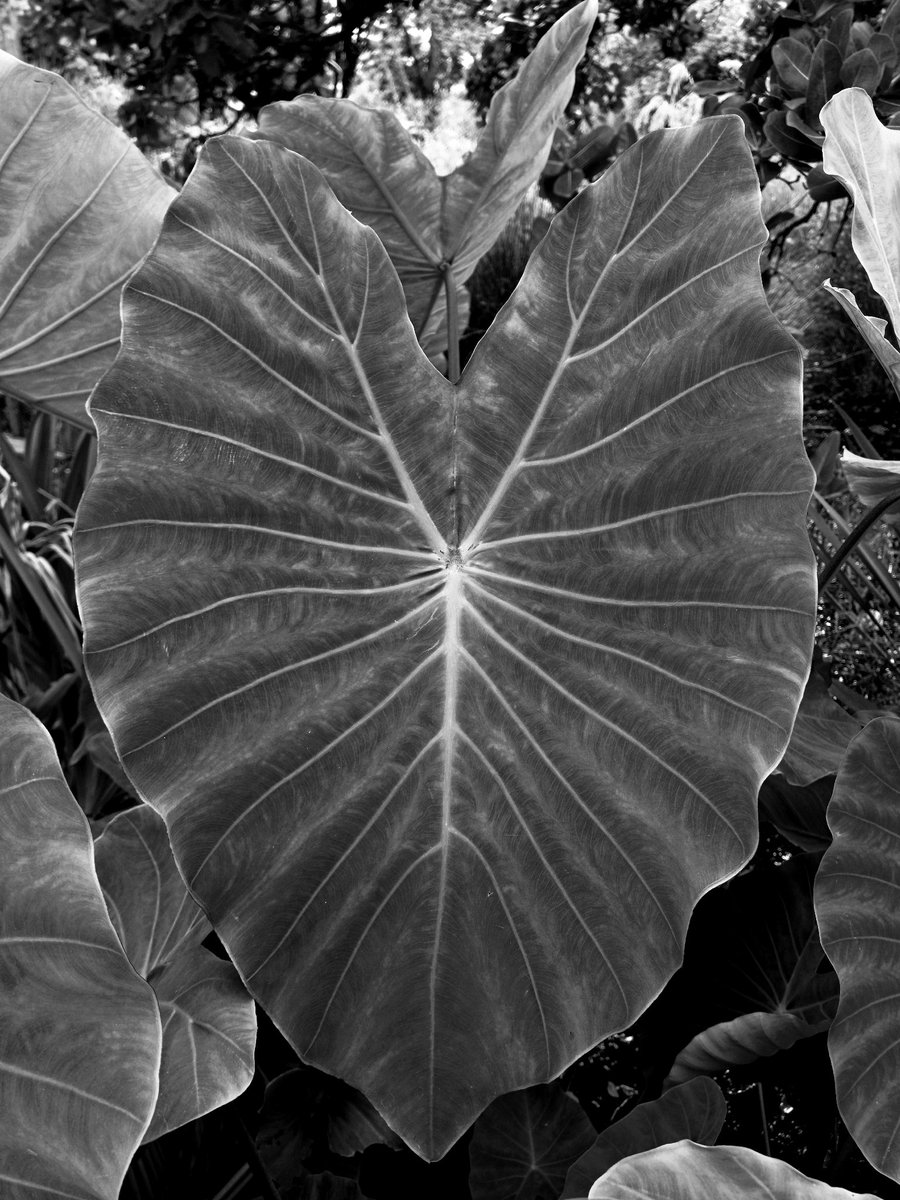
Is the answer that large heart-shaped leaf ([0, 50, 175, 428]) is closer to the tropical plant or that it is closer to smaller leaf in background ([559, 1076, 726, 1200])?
the tropical plant

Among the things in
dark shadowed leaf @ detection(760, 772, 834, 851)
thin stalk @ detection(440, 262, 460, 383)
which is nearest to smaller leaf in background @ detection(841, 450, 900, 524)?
dark shadowed leaf @ detection(760, 772, 834, 851)

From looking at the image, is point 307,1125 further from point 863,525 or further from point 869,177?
point 869,177

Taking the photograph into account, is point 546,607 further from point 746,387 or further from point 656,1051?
point 656,1051

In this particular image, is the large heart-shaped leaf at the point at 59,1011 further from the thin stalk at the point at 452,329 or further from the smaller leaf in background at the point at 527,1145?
the thin stalk at the point at 452,329

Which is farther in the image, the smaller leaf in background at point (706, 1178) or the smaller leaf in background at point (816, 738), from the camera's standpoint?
the smaller leaf in background at point (816, 738)

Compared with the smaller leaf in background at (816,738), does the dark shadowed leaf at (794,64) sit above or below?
above

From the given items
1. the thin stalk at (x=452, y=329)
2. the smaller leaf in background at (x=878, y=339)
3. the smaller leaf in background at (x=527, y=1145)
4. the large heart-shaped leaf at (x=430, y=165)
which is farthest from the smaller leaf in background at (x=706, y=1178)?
the large heart-shaped leaf at (x=430, y=165)
